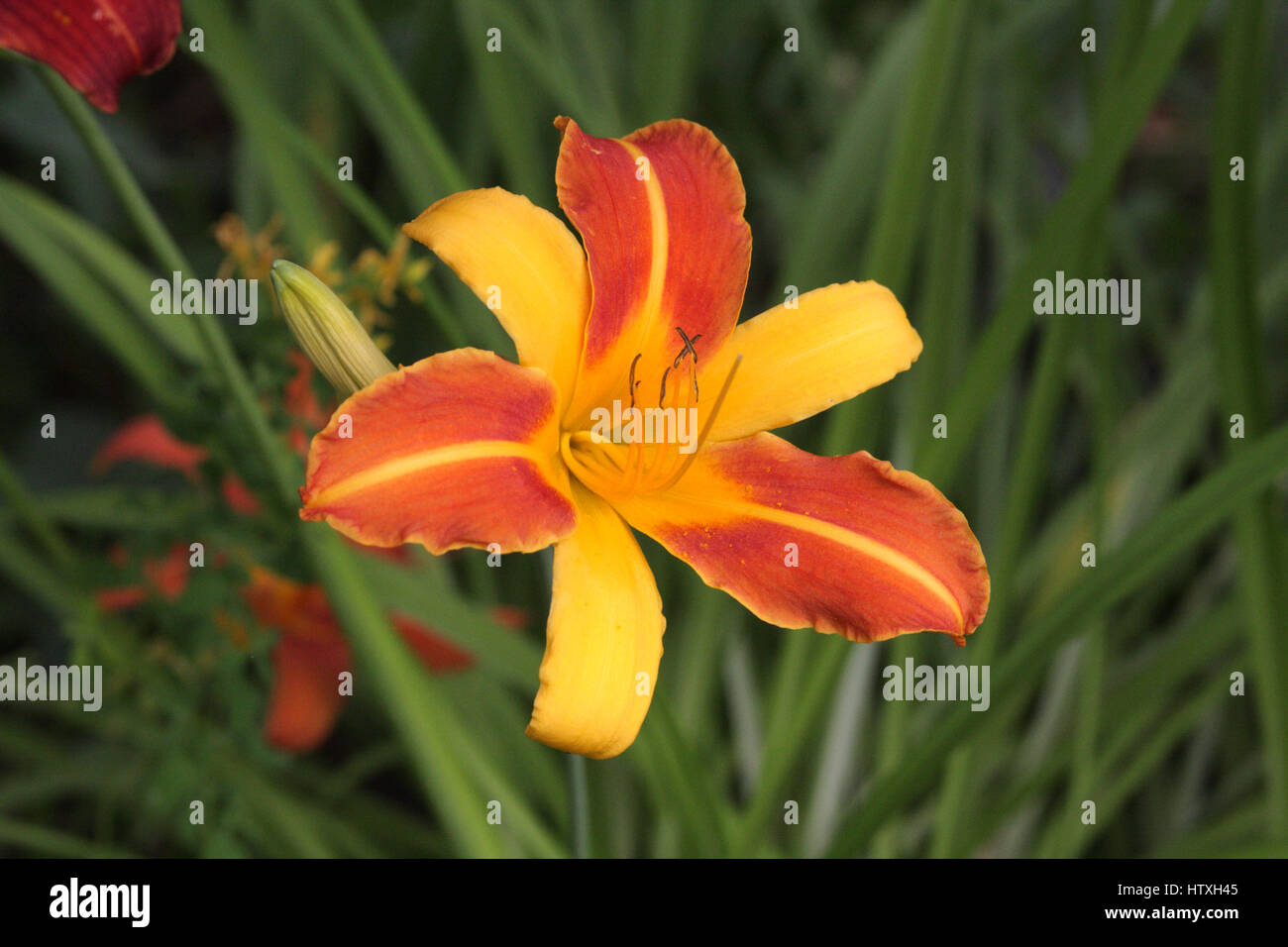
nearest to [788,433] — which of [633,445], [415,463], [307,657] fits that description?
[307,657]

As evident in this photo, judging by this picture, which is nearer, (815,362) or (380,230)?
(815,362)

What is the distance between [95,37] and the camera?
0.40 meters

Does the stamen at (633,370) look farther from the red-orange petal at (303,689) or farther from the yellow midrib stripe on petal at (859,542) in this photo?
the red-orange petal at (303,689)

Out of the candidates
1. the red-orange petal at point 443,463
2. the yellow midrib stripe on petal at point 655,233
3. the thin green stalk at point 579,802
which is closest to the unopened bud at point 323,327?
the red-orange petal at point 443,463

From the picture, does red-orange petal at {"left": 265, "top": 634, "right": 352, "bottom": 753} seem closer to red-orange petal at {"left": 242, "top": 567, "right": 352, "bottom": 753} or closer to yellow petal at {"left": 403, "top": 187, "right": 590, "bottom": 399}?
red-orange petal at {"left": 242, "top": 567, "right": 352, "bottom": 753}

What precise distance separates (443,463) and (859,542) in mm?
196

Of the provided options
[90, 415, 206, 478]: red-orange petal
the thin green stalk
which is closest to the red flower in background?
[90, 415, 206, 478]: red-orange petal

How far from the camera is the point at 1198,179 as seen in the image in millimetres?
1579

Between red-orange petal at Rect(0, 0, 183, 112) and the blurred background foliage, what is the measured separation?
0.9 inches
